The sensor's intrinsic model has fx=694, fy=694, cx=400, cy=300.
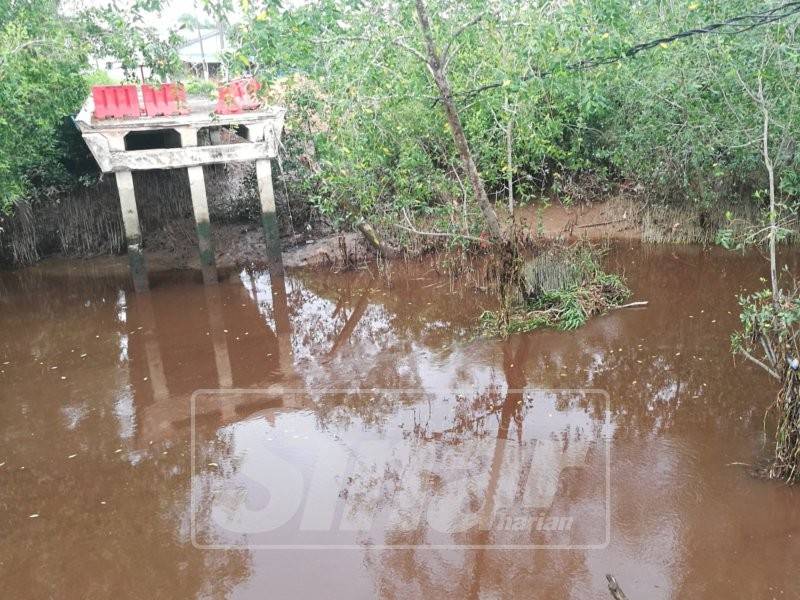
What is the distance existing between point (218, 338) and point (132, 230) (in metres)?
3.20

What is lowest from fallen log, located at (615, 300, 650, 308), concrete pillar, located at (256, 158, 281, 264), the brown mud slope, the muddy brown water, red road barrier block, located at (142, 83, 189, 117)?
the muddy brown water

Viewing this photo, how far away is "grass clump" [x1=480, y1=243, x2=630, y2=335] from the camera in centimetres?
828

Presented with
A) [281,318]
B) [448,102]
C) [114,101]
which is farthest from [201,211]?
[448,102]

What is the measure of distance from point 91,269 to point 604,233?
9186 millimetres

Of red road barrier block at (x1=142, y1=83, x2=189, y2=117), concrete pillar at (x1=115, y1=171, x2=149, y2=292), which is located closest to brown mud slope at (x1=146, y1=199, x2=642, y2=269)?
concrete pillar at (x1=115, y1=171, x2=149, y2=292)

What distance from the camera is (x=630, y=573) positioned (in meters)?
4.34

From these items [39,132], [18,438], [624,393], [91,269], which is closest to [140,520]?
[18,438]

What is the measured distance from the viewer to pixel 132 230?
11031mm

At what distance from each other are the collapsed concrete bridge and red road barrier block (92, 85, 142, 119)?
0.30 feet

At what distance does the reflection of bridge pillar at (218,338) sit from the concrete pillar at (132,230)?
105cm

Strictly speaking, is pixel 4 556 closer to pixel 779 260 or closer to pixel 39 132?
pixel 39 132

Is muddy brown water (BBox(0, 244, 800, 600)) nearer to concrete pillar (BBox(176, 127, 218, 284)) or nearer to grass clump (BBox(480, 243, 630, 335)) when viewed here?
grass clump (BBox(480, 243, 630, 335))

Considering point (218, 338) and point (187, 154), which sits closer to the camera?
point (218, 338)

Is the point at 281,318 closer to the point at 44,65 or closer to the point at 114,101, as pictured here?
the point at 114,101
